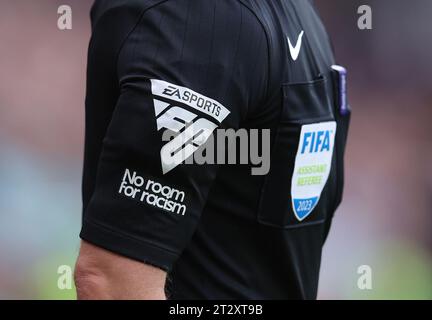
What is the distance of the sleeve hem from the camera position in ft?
4.08

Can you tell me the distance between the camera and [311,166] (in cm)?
153

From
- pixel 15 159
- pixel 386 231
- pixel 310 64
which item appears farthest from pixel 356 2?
pixel 310 64

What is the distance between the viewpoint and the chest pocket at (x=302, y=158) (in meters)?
1.43

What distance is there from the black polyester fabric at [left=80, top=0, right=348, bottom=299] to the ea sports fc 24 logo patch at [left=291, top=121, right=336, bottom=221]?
0.06 ft

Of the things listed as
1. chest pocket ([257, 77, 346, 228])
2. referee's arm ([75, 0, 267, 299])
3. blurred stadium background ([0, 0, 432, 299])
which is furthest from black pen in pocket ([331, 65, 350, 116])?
blurred stadium background ([0, 0, 432, 299])

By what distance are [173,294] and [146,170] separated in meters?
0.28

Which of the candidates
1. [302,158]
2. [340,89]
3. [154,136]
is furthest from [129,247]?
[340,89]

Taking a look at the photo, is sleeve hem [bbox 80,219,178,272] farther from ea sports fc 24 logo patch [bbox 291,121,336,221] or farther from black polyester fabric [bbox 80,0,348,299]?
ea sports fc 24 logo patch [bbox 291,121,336,221]

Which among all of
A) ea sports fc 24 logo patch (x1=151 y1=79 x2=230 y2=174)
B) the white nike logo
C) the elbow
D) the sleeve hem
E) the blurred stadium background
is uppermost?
the white nike logo

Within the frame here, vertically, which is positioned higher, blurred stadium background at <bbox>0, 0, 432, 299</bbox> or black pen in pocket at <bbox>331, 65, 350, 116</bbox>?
black pen in pocket at <bbox>331, 65, 350, 116</bbox>

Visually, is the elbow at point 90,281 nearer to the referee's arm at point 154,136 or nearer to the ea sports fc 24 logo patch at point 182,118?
the referee's arm at point 154,136

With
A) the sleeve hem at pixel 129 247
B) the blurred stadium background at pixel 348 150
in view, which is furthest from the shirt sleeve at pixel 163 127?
the blurred stadium background at pixel 348 150

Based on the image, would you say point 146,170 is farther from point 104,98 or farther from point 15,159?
point 15,159

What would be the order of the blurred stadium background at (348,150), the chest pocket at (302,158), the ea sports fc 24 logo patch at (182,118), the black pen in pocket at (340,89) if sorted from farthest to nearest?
the blurred stadium background at (348,150) → the black pen in pocket at (340,89) → the chest pocket at (302,158) → the ea sports fc 24 logo patch at (182,118)
